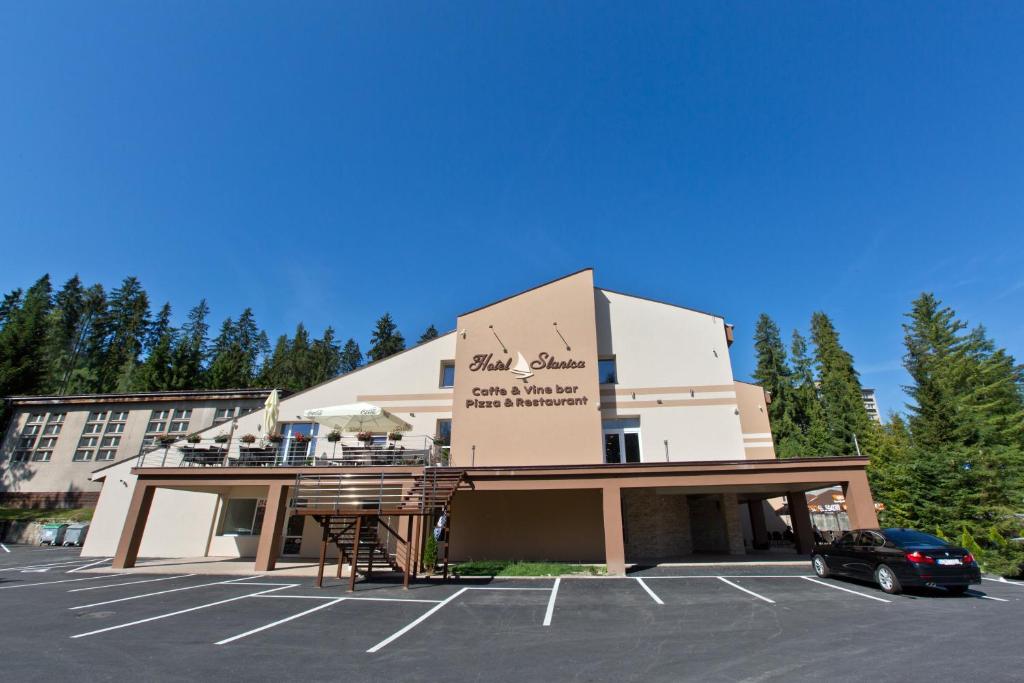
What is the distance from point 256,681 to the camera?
527 cm

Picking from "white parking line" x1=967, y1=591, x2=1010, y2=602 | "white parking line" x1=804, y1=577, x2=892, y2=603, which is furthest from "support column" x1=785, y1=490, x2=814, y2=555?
"white parking line" x1=967, y1=591, x2=1010, y2=602

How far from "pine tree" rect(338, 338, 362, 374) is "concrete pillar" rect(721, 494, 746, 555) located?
56.2 meters

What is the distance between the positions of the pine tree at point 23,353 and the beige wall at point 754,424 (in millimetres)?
48876

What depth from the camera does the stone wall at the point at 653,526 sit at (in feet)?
58.0

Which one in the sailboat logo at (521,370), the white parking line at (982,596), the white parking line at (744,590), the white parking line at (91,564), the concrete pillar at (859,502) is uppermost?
Result: the sailboat logo at (521,370)

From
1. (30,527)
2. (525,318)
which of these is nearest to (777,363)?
(525,318)

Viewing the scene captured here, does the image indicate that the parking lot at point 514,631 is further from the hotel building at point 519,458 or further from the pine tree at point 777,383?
the pine tree at point 777,383

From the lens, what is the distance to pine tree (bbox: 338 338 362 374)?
65.6 meters

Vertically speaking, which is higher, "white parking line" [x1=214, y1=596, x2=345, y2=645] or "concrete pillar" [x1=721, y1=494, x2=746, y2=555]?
"concrete pillar" [x1=721, y1=494, x2=746, y2=555]

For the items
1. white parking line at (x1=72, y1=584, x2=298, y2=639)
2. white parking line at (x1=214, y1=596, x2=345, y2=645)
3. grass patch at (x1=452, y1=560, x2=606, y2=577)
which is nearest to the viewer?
white parking line at (x1=214, y1=596, x2=345, y2=645)

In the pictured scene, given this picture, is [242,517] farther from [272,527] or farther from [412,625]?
[412,625]

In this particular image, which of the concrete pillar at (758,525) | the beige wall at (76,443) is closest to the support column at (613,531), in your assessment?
the concrete pillar at (758,525)

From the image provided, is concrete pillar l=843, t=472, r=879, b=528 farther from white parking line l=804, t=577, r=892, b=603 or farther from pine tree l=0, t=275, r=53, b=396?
pine tree l=0, t=275, r=53, b=396

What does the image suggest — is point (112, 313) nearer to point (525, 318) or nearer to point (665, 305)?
point (525, 318)
